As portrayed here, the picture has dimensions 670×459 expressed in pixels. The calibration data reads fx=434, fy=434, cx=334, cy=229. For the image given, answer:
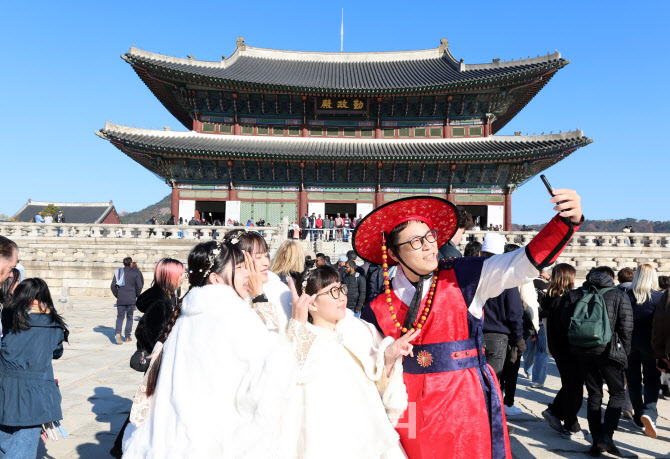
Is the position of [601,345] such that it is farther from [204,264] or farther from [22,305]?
[22,305]

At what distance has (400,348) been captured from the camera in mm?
2160

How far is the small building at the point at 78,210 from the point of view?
134 ft

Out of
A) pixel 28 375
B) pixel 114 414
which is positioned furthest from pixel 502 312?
pixel 114 414

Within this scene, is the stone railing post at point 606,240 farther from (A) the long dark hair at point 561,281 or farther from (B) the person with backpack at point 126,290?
(B) the person with backpack at point 126,290

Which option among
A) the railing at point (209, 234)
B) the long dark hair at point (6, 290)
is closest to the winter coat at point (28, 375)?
the long dark hair at point (6, 290)

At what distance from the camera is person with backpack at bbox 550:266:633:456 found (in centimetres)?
388

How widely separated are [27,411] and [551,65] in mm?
20614

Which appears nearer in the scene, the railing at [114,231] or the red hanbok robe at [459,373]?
the red hanbok robe at [459,373]

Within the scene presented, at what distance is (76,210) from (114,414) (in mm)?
43599

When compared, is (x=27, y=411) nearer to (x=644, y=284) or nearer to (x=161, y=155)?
(x=644, y=284)

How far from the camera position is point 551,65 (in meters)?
18.2

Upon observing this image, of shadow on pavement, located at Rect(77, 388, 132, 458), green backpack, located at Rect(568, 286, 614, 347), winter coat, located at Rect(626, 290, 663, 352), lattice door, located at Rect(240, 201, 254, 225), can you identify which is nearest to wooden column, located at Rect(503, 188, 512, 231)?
lattice door, located at Rect(240, 201, 254, 225)

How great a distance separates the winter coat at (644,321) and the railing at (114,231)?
12.9m

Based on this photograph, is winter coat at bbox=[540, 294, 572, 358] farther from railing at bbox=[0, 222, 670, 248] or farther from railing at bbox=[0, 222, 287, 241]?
railing at bbox=[0, 222, 287, 241]
